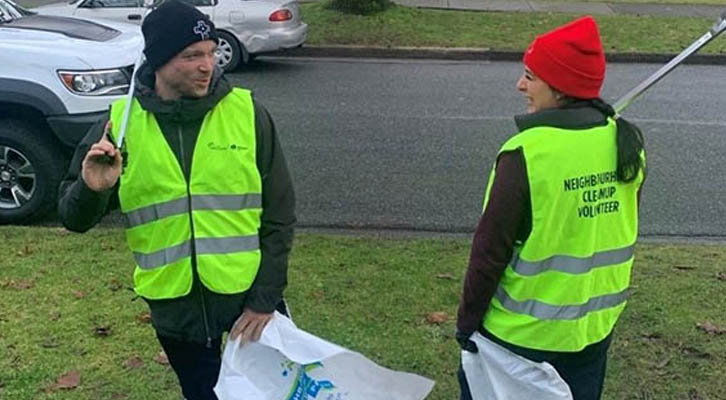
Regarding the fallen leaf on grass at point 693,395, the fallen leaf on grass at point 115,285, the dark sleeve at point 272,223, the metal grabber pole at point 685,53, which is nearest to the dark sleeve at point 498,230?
the metal grabber pole at point 685,53

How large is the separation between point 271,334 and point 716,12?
18.8m

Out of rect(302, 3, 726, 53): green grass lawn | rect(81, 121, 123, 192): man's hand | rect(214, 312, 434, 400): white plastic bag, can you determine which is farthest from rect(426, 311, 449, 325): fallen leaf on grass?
rect(302, 3, 726, 53): green grass lawn

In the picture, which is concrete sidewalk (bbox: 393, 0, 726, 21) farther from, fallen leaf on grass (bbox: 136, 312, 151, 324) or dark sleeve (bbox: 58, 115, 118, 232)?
dark sleeve (bbox: 58, 115, 118, 232)

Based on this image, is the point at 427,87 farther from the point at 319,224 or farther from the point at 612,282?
the point at 612,282

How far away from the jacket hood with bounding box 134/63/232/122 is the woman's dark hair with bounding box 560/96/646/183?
0.98 metres

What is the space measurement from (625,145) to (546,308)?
48 cm

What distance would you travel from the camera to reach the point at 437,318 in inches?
185

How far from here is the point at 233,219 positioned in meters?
2.69

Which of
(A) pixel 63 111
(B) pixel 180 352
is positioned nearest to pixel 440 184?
(A) pixel 63 111

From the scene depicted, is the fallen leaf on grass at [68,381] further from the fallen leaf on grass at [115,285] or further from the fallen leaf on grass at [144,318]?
the fallen leaf on grass at [115,285]

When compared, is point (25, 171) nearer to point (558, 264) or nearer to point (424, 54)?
point (558, 264)

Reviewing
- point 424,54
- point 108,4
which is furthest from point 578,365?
point 424,54

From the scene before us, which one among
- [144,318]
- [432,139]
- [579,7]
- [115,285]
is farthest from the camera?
[579,7]

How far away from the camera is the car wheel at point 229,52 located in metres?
13.4
